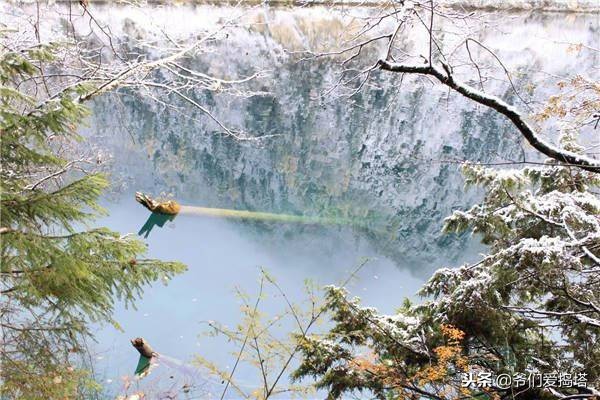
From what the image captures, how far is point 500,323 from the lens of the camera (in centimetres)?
206

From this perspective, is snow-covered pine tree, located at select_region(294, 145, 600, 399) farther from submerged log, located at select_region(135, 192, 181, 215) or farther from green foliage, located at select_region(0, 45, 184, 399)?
submerged log, located at select_region(135, 192, 181, 215)

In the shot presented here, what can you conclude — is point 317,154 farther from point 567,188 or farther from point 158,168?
point 567,188

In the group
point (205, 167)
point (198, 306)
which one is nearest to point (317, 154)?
point (205, 167)

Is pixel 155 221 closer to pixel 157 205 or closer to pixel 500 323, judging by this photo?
pixel 157 205

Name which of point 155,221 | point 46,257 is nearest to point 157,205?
point 155,221

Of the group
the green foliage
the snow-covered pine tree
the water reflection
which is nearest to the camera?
the green foliage

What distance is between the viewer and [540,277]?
6.35 ft

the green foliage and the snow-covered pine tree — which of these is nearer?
the green foliage

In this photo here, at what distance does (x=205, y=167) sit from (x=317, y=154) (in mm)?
1484

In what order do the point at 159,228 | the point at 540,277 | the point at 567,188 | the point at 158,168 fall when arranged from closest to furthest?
the point at 540,277 < the point at 567,188 < the point at 159,228 < the point at 158,168

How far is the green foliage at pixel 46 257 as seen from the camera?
140 centimetres

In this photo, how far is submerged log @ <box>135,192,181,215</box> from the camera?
5391 millimetres

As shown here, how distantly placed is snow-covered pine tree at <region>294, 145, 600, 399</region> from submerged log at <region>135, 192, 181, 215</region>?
3557 millimetres

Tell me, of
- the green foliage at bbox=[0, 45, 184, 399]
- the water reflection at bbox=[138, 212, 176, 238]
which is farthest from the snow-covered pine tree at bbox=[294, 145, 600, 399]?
the water reflection at bbox=[138, 212, 176, 238]
